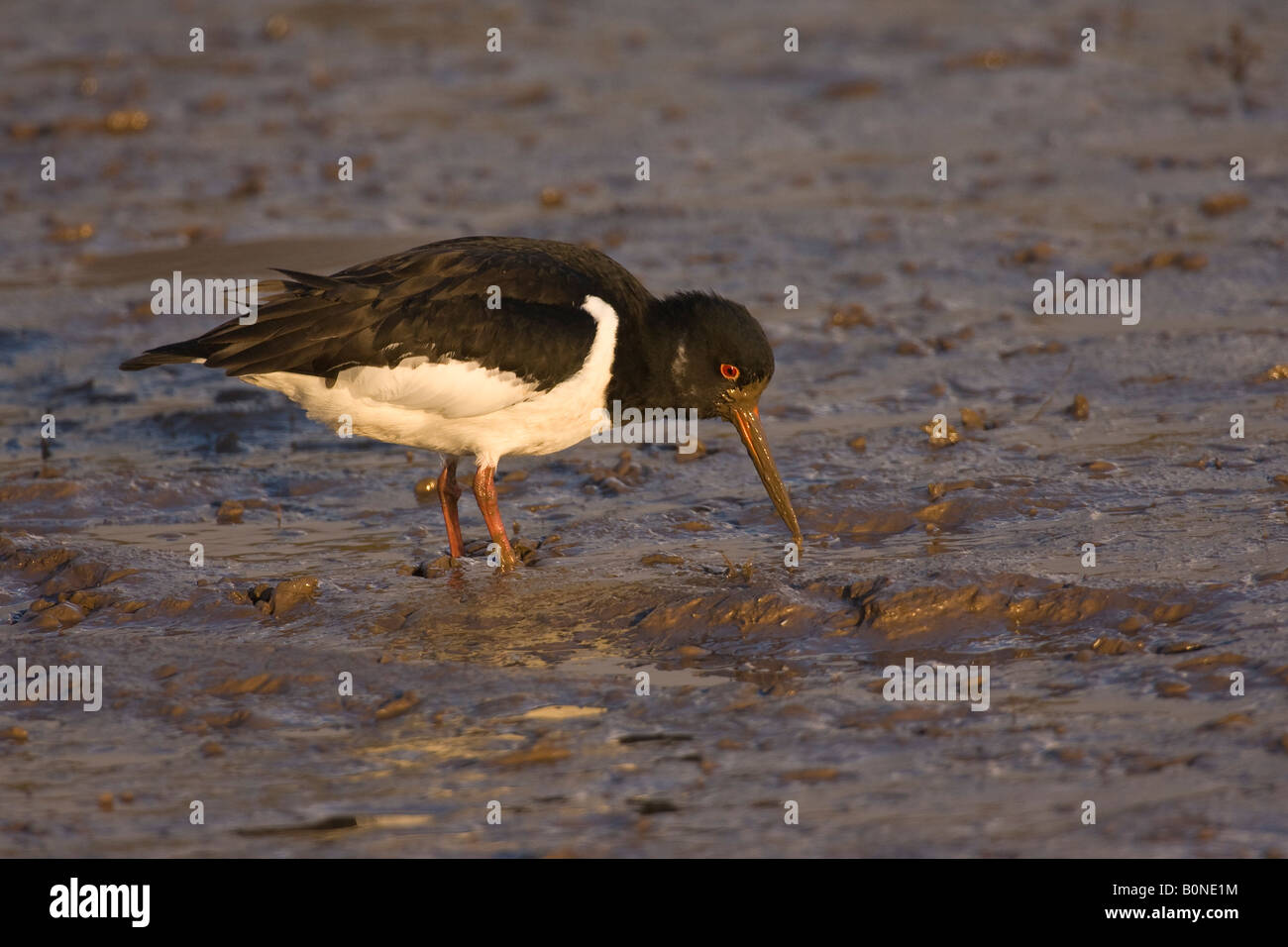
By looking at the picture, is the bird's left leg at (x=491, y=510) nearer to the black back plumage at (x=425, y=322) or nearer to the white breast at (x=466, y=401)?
the white breast at (x=466, y=401)

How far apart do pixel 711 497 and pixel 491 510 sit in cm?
114

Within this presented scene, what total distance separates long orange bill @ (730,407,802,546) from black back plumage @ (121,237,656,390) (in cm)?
70

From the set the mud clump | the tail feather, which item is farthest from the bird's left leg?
the tail feather

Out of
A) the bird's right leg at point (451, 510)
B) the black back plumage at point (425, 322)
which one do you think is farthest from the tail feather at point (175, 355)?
the bird's right leg at point (451, 510)

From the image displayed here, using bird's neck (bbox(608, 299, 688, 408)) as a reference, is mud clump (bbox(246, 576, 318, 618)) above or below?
below

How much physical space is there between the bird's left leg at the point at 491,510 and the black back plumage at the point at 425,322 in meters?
0.55

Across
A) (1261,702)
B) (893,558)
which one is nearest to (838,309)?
(893,558)

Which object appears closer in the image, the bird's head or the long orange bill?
the bird's head

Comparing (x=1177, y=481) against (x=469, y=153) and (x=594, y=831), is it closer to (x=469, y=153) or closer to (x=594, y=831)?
(x=594, y=831)

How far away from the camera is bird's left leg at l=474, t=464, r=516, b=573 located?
6539 millimetres

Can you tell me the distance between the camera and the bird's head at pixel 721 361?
6.54 m

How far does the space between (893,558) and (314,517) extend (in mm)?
Answer: 2631

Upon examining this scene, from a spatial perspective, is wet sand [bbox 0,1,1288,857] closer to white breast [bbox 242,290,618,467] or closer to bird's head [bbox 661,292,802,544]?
bird's head [bbox 661,292,802,544]

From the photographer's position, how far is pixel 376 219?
37.4 ft
